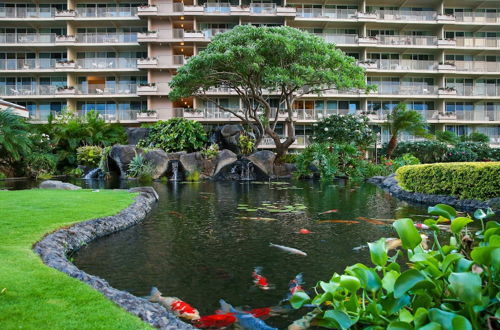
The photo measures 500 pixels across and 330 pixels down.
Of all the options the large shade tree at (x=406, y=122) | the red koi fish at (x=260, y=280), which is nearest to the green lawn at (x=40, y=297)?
the red koi fish at (x=260, y=280)

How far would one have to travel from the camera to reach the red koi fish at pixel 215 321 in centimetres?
388

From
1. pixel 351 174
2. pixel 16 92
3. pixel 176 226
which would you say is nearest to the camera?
pixel 176 226

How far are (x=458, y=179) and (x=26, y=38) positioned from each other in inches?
1548

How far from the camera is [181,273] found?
5.49 metres

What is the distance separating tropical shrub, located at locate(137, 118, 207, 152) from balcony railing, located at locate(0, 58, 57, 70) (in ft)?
52.7

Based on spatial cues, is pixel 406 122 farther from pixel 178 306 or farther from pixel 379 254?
pixel 379 254

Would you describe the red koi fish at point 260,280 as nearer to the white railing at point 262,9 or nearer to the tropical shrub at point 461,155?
the tropical shrub at point 461,155

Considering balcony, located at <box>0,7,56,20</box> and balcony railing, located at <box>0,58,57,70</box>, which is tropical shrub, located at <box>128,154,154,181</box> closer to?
balcony railing, located at <box>0,58,57,70</box>

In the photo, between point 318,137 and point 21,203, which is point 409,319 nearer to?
point 21,203

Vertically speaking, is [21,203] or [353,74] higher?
[353,74]

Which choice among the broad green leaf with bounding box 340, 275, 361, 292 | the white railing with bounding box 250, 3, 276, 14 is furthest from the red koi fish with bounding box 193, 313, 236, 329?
the white railing with bounding box 250, 3, 276, 14

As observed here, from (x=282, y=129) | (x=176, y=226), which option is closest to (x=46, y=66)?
(x=282, y=129)

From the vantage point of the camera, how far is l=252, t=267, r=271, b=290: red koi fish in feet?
16.1

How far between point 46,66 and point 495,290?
141 feet
